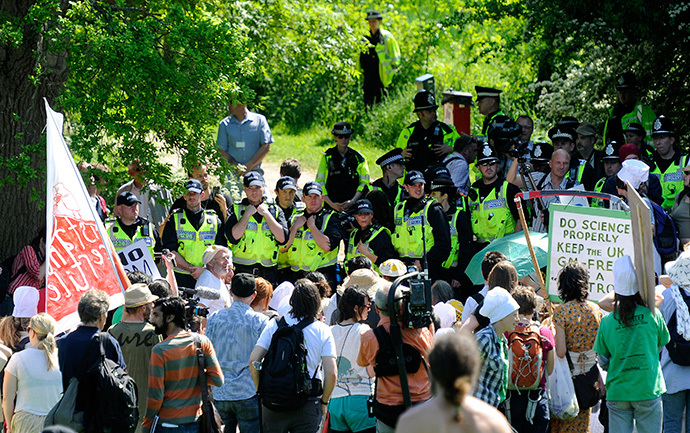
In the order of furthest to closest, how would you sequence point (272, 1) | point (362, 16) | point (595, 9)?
point (362, 16) < point (272, 1) < point (595, 9)

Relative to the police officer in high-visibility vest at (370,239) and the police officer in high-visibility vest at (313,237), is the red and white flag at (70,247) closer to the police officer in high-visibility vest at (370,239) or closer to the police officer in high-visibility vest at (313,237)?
the police officer in high-visibility vest at (313,237)

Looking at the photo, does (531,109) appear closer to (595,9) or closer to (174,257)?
(595,9)

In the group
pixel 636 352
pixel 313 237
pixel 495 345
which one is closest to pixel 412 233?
pixel 313 237

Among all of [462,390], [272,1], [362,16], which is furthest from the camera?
[362,16]

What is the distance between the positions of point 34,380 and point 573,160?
6.93m

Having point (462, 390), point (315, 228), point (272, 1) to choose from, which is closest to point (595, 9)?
point (315, 228)

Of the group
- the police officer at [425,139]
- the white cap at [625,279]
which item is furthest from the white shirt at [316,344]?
the police officer at [425,139]

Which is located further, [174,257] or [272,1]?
[272,1]

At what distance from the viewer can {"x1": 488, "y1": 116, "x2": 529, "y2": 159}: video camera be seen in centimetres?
1176

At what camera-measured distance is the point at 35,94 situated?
35.8 feet

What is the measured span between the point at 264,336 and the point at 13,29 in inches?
204

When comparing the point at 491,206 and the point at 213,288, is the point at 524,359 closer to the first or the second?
the point at 213,288

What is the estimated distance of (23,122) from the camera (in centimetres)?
1073

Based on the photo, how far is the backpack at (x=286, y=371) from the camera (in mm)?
6887
